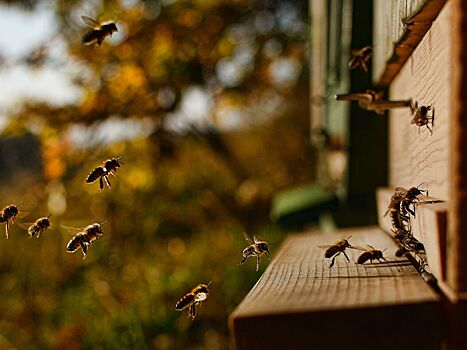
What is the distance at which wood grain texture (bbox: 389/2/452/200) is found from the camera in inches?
57.1

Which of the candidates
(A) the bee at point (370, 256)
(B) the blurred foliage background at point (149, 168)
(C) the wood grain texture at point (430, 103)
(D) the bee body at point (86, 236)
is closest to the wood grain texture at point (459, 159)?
(C) the wood grain texture at point (430, 103)

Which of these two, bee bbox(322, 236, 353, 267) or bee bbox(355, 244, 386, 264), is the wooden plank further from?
bee bbox(322, 236, 353, 267)

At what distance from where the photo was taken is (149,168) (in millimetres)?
10125

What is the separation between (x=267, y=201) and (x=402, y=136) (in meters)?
8.41

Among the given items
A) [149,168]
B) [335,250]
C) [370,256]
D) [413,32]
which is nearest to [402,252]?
[370,256]

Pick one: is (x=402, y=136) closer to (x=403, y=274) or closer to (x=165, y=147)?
(x=403, y=274)

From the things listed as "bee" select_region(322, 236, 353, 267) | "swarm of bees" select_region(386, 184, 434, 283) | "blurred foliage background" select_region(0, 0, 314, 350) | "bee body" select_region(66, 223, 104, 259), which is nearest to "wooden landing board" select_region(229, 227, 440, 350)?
"swarm of bees" select_region(386, 184, 434, 283)

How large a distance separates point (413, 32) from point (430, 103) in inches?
8.0

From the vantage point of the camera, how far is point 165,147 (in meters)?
10.5

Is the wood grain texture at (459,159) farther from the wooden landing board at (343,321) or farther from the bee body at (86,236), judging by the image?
the bee body at (86,236)

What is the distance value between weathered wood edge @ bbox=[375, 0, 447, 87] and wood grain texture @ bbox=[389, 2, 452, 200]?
0.02m

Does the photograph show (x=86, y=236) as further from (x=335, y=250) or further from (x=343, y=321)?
(x=343, y=321)

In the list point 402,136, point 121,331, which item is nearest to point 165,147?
point 121,331

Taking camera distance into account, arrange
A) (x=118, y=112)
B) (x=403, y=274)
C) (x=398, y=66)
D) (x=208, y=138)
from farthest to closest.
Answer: (x=208, y=138)
(x=118, y=112)
(x=398, y=66)
(x=403, y=274)
